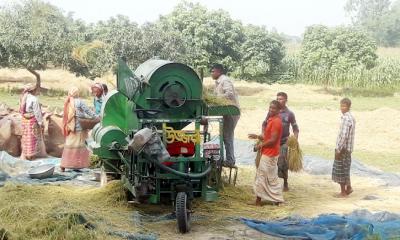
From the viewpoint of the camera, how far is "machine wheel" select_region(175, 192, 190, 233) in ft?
23.4

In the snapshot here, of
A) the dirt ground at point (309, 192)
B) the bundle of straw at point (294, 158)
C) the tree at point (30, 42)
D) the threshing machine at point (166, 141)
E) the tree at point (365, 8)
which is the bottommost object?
the dirt ground at point (309, 192)

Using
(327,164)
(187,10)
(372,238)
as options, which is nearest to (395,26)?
(187,10)

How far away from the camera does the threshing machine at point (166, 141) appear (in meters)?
7.38

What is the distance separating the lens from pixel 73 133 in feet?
37.1

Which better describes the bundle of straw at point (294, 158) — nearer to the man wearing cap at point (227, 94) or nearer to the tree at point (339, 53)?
the man wearing cap at point (227, 94)

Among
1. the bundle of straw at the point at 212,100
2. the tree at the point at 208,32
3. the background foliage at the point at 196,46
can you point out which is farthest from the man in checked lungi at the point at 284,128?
the tree at the point at 208,32

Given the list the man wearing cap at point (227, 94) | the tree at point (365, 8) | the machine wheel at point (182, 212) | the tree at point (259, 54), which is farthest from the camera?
the tree at point (365, 8)

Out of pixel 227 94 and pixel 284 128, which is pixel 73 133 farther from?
pixel 284 128

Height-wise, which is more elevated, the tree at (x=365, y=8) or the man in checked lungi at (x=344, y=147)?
the tree at (x=365, y=8)

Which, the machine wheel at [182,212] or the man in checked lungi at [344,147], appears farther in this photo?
the man in checked lungi at [344,147]

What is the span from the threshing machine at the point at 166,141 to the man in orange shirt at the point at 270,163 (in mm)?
708

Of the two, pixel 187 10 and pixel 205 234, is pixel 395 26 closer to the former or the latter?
pixel 187 10

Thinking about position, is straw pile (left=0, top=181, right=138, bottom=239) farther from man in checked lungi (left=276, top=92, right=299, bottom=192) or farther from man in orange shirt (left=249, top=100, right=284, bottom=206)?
man in checked lungi (left=276, top=92, right=299, bottom=192)

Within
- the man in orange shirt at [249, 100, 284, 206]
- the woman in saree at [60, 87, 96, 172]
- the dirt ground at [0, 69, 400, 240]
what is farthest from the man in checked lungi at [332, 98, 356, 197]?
the woman in saree at [60, 87, 96, 172]
